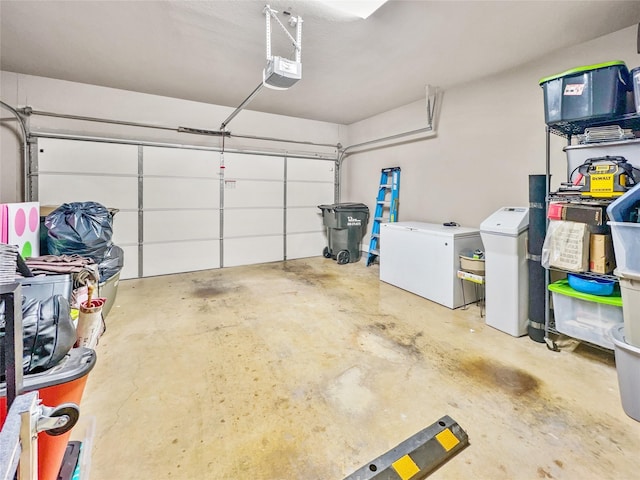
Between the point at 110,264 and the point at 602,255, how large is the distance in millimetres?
4056

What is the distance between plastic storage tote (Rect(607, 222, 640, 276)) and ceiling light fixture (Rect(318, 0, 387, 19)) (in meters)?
2.08

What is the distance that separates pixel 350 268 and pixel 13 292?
4695 mm

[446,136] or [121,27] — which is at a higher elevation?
[121,27]

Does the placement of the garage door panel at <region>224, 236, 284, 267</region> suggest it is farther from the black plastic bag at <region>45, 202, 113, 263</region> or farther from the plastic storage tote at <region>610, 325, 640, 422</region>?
the plastic storage tote at <region>610, 325, 640, 422</region>

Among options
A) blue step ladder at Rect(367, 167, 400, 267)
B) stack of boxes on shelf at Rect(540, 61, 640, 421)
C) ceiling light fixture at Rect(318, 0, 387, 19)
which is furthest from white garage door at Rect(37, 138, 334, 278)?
stack of boxes on shelf at Rect(540, 61, 640, 421)

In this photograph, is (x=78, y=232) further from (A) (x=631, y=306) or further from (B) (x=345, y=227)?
(A) (x=631, y=306)

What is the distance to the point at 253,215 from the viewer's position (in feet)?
18.2

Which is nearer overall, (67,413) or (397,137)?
(67,413)

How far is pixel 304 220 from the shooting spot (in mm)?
6059

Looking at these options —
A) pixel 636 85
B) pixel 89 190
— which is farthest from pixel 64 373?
pixel 89 190

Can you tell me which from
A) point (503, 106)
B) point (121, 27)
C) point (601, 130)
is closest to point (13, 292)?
point (121, 27)

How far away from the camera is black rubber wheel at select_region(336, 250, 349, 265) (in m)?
5.48

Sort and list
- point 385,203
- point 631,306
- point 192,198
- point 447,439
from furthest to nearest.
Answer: point 385,203 → point 192,198 → point 631,306 → point 447,439

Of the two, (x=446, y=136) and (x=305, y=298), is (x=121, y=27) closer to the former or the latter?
(x=305, y=298)
